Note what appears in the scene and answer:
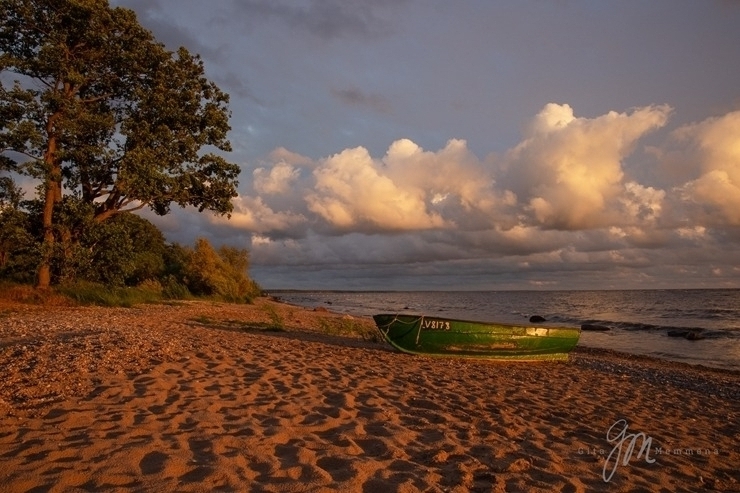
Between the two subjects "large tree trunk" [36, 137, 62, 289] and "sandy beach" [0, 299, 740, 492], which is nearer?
"sandy beach" [0, 299, 740, 492]

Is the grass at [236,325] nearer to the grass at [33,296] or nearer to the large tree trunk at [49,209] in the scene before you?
the grass at [33,296]

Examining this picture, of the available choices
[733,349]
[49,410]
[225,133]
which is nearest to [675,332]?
[733,349]

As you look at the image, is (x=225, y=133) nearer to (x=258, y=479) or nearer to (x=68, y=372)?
(x=68, y=372)

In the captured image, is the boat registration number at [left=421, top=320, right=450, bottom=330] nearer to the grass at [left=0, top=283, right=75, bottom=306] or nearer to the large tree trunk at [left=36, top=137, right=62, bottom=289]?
the grass at [left=0, top=283, right=75, bottom=306]

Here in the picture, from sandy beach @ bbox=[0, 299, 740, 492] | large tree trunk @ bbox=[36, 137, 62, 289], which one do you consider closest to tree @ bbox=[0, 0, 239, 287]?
large tree trunk @ bbox=[36, 137, 62, 289]

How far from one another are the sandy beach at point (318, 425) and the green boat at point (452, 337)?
1.65 meters

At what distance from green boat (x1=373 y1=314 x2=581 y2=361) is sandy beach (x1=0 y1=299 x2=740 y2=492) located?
165cm

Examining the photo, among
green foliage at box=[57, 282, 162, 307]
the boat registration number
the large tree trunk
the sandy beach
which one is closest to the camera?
the sandy beach

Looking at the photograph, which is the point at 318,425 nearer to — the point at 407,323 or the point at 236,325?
the point at 407,323

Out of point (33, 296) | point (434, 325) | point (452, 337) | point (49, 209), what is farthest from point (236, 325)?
point (49, 209)

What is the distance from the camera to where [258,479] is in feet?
13.5

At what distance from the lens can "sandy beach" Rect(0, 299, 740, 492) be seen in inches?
168

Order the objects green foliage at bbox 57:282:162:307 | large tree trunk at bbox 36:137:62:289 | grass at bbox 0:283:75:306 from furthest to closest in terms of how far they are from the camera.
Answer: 1. green foliage at bbox 57:282:162:307
2. large tree trunk at bbox 36:137:62:289
3. grass at bbox 0:283:75:306

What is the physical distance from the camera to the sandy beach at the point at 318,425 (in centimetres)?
427
